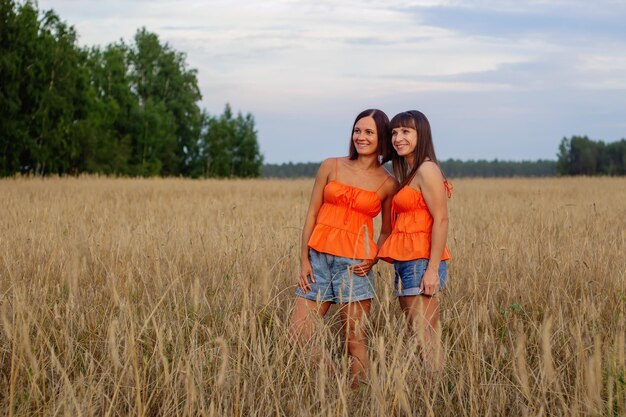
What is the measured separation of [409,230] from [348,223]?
1.09ft

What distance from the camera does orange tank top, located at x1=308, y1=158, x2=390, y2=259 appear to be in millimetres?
3598

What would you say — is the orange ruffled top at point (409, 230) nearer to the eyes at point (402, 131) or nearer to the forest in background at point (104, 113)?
the eyes at point (402, 131)

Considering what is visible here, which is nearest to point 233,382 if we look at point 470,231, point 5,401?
point 5,401

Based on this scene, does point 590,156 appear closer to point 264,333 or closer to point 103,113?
point 103,113

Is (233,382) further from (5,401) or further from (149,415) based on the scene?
(5,401)

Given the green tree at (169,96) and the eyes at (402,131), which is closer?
the eyes at (402,131)

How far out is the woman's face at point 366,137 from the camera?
3693 millimetres

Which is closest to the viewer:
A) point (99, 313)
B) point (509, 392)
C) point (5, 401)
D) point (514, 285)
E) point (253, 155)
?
point (5, 401)

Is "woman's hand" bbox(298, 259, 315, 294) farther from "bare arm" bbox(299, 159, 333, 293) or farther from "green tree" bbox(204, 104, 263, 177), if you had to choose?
"green tree" bbox(204, 104, 263, 177)

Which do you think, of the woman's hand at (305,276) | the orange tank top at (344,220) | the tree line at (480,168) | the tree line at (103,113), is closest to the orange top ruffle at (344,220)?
the orange tank top at (344,220)

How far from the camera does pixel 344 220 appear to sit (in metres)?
3.68

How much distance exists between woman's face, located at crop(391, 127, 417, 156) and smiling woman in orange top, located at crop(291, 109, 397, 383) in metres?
0.16

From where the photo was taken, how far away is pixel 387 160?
3.79m

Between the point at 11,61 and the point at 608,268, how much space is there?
2812 cm
